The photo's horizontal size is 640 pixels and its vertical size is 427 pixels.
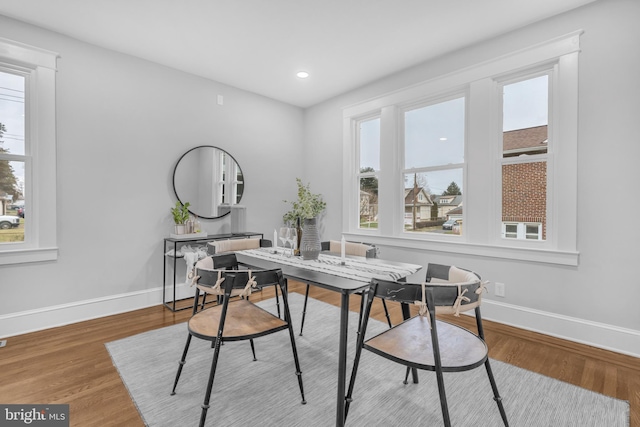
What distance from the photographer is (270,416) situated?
163cm

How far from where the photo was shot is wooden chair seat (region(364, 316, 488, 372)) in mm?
1312

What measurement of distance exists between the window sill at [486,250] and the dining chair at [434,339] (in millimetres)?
1624

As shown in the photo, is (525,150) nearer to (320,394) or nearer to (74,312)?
(320,394)

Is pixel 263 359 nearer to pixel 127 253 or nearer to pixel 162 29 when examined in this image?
pixel 127 253

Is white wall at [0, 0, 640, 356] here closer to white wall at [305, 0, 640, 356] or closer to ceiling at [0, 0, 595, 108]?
white wall at [305, 0, 640, 356]

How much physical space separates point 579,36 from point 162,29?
365 centimetres

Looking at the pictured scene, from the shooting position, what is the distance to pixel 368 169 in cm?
427

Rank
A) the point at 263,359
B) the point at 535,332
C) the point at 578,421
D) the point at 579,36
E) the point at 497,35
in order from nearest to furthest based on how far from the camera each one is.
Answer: the point at 578,421 < the point at 263,359 < the point at 579,36 < the point at 535,332 < the point at 497,35

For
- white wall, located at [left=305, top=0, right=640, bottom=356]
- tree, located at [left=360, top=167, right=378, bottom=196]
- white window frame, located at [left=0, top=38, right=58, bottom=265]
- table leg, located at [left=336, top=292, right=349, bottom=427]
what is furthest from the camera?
tree, located at [left=360, top=167, right=378, bottom=196]

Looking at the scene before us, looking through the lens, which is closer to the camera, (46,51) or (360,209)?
(46,51)

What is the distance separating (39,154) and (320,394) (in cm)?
322

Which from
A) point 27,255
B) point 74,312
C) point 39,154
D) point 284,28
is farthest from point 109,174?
point 284,28

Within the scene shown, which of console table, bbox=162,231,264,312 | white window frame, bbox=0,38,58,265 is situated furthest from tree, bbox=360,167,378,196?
white window frame, bbox=0,38,58,265

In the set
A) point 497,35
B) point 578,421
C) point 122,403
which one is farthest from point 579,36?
point 122,403
